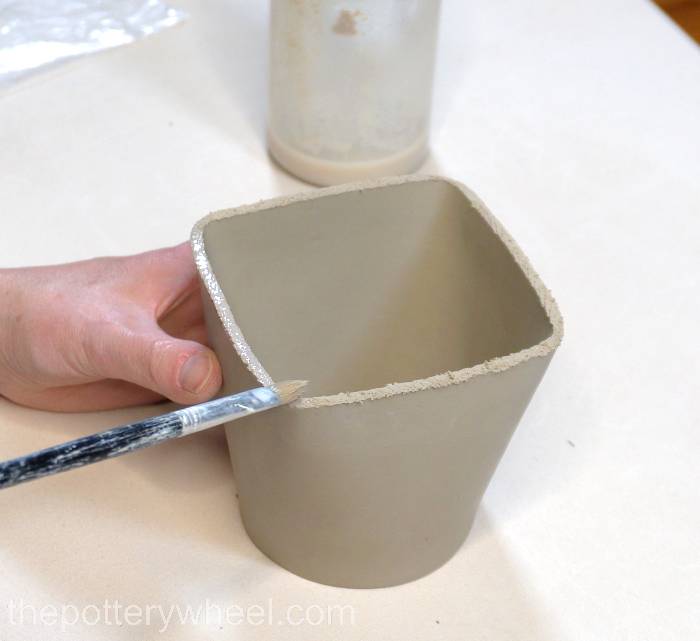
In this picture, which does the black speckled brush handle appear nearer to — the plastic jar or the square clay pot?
the square clay pot

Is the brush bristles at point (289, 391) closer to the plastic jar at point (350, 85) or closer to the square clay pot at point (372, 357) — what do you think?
the square clay pot at point (372, 357)

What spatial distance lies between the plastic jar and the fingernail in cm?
28

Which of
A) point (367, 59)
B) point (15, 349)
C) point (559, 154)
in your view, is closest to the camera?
point (15, 349)

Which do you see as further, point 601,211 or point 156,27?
point 156,27

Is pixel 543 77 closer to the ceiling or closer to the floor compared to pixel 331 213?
closer to the floor

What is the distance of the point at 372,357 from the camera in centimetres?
56

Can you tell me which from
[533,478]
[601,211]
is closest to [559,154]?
[601,211]

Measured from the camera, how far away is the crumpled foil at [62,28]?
796 millimetres

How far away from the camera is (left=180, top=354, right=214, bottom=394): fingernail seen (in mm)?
455

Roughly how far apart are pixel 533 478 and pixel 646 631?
4.1 inches

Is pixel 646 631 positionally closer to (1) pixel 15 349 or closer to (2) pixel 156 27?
(1) pixel 15 349

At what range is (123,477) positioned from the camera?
0.53m

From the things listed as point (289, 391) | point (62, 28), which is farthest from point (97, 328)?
point (62, 28)

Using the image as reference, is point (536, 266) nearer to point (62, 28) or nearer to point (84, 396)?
point (84, 396)
